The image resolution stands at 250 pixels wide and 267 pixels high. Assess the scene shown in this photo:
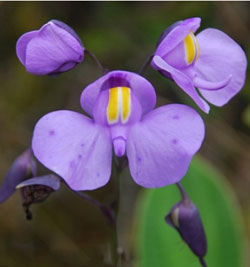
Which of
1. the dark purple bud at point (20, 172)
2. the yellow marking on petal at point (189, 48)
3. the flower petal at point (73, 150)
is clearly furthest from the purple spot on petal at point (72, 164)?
the yellow marking on petal at point (189, 48)

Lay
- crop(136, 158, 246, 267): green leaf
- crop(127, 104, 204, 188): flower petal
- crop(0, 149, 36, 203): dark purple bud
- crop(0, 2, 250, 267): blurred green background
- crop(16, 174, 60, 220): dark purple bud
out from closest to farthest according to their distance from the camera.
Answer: crop(127, 104, 204, 188): flower petal
crop(16, 174, 60, 220): dark purple bud
crop(0, 149, 36, 203): dark purple bud
crop(136, 158, 246, 267): green leaf
crop(0, 2, 250, 267): blurred green background

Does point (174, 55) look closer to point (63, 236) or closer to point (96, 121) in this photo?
point (96, 121)

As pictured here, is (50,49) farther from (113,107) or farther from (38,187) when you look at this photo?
(38,187)

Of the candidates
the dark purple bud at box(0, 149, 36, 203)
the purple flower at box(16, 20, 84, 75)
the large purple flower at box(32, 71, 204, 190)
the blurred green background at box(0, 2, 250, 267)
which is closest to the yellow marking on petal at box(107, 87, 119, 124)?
the large purple flower at box(32, 71, 204, 190)

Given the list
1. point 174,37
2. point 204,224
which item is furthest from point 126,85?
point 204,224

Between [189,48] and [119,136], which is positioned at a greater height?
[189,48]

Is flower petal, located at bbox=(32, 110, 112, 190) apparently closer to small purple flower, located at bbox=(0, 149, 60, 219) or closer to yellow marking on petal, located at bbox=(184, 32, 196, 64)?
small purple flower, located at bbox=(0, 149, 60, 219)
